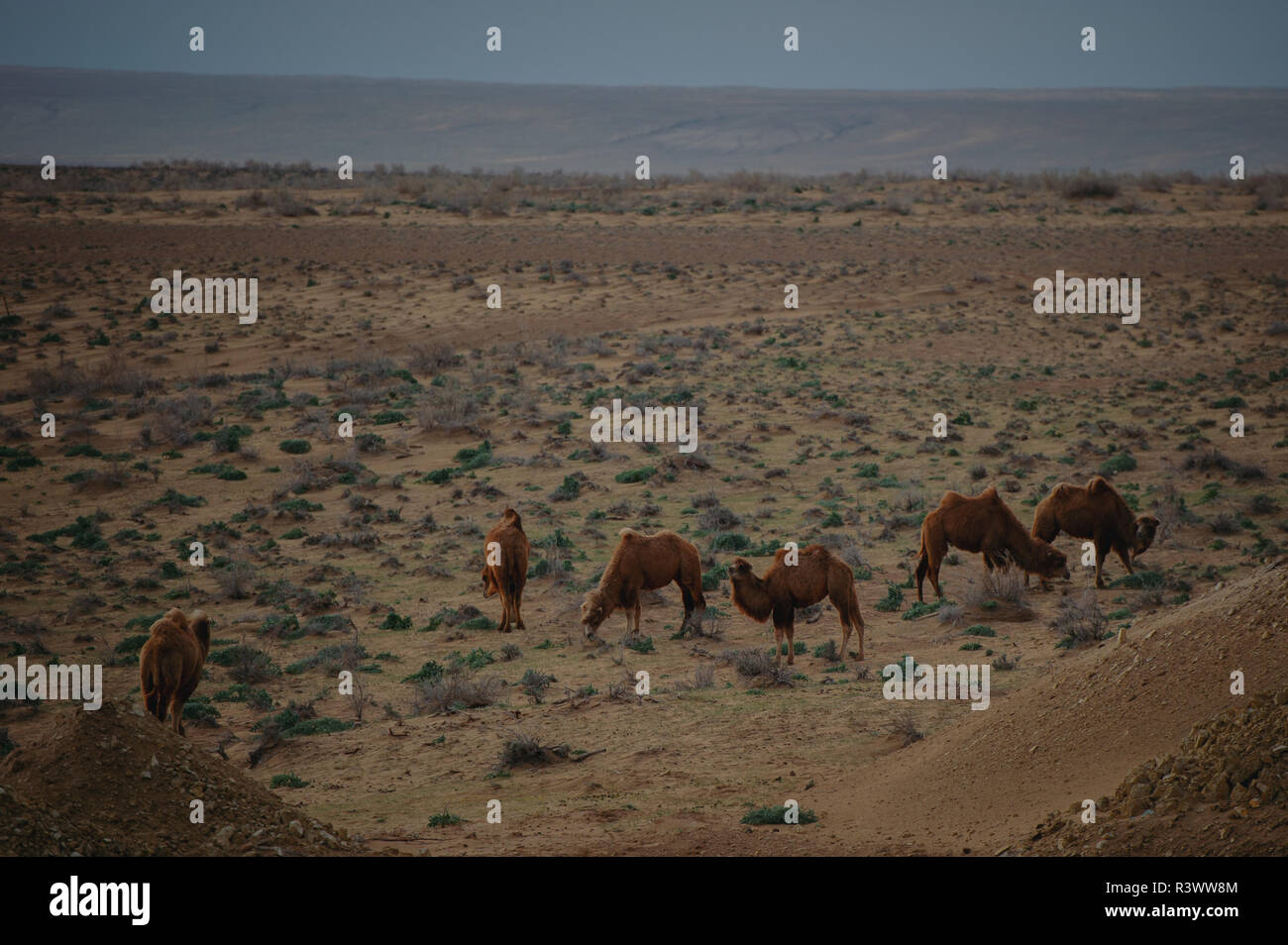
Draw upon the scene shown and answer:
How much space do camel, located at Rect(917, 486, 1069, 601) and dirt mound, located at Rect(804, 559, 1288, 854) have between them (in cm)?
552

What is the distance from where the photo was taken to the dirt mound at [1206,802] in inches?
269

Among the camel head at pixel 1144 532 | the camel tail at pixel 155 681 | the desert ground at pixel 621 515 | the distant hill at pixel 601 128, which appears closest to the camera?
the desert ground at pixel 621 515

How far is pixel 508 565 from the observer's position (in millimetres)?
15891

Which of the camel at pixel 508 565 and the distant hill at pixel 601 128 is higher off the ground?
the distant hill at pixel 601 128

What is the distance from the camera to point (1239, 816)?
22.7 ft

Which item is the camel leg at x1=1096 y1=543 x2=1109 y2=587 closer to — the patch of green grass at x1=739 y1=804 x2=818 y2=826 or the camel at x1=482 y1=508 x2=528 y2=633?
the camel at x1=482 y1=508 x2=528 y2=633

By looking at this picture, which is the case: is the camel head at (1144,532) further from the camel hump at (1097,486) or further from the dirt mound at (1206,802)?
the dirt mound at (1206,802)

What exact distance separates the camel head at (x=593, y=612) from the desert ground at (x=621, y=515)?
0.37 m

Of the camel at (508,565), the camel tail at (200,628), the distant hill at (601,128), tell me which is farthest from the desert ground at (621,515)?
the distant hill at (601,128)

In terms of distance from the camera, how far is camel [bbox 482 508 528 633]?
15828 mm

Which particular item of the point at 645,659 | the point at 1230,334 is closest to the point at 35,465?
the point at 645,659

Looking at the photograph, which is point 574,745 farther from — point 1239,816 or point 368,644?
point 1239,816

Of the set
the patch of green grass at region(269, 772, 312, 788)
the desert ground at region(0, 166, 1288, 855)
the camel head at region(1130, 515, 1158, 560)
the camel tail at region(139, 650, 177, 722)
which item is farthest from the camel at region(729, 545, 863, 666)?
the camel tail at region(139, 650, 177, 722)

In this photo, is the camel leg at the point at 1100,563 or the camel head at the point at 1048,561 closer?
the camel head at the point at 1048,561
